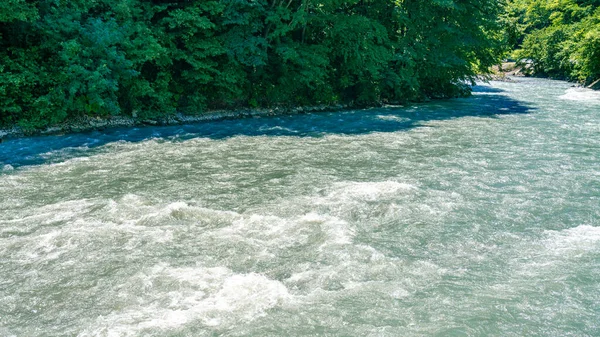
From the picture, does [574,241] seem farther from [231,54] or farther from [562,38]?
[562,38]

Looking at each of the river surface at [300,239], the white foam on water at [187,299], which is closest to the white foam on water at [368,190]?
the river surface at [300,239]

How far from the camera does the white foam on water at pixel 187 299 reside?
5414 mm

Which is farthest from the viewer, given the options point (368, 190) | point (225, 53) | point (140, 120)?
point (225, 53)

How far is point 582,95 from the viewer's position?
2717cm

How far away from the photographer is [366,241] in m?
7.57

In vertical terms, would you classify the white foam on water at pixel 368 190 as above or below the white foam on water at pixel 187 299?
below

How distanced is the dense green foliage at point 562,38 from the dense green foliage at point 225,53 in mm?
6703

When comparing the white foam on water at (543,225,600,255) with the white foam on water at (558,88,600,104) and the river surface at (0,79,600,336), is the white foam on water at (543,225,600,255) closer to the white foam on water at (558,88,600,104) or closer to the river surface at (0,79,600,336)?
the river surface at (0,79,600,336)

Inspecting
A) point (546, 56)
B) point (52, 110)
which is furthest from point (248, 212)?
point (546, 56)

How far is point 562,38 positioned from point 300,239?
40.5 metres

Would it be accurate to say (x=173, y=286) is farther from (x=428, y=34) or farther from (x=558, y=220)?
(x=428, y=34)

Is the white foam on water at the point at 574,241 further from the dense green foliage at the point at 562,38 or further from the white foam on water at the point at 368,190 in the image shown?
the dense green foliage at the point at 562,38

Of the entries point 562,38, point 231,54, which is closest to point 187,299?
point 231,54

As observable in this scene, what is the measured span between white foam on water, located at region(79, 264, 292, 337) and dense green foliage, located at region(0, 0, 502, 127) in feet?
38.2
